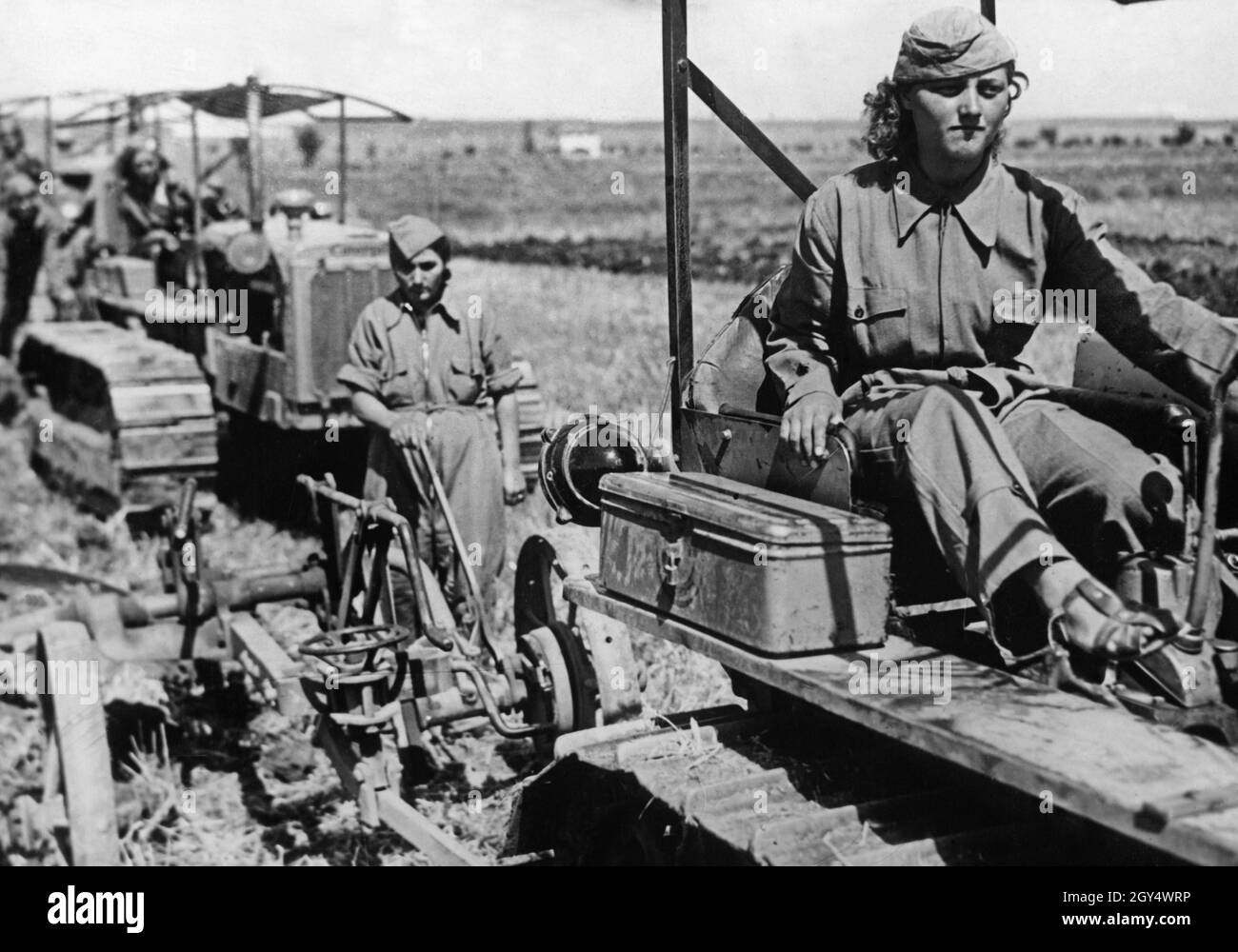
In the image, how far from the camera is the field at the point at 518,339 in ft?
18.7

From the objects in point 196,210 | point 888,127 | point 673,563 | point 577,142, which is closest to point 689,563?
point 673,563

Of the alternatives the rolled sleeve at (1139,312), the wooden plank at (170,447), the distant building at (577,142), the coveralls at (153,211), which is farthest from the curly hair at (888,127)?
the distant building at (577,142)

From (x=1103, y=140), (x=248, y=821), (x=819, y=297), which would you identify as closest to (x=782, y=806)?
(x=819, y=297)

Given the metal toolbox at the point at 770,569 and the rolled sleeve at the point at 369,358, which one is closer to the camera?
the metal toolbox at the point at 770,569

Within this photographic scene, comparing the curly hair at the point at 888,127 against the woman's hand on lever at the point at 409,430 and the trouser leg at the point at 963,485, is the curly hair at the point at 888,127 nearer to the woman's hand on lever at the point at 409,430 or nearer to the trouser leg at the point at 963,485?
the trouser leg at the point at 963,485

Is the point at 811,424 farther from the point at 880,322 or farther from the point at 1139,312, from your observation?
the point at 1139,312

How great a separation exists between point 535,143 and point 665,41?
2048 inches

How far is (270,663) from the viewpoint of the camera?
18.0 feet

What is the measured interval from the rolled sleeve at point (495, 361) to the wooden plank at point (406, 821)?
5.34 feet

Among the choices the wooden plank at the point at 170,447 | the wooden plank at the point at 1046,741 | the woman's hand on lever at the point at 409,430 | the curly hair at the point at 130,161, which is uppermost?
the curly hair at the point at 130,161

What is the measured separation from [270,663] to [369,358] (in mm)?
1313

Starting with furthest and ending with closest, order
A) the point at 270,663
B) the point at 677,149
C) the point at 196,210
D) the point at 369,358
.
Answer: the point at 196,210
the point at 369,358
the point at 270,663
the point at 677,149

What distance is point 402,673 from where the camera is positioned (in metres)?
5.09
